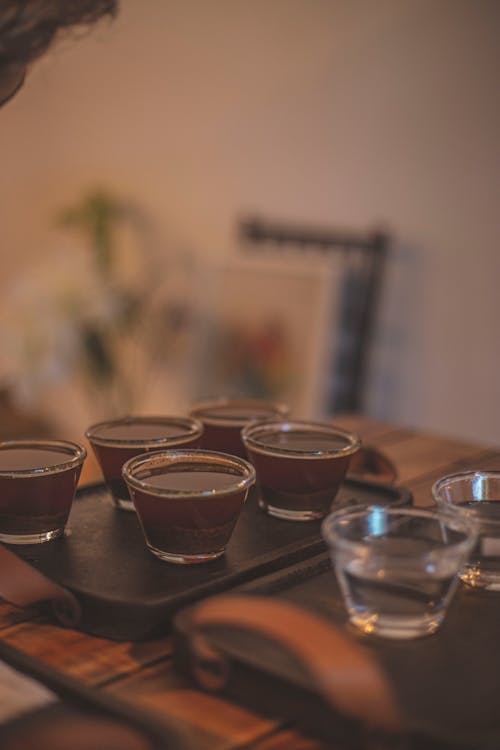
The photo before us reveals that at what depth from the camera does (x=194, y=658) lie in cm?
64

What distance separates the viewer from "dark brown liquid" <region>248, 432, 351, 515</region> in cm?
88

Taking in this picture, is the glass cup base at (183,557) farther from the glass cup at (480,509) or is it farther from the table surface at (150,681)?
the glass cup at (480,509)

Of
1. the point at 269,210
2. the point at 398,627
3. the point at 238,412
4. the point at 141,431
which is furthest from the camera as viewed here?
the point at 269,210

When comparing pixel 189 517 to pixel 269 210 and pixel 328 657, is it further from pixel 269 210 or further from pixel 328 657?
pixel 269 210

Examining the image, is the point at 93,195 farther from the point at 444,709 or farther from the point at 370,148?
the point at 444,709

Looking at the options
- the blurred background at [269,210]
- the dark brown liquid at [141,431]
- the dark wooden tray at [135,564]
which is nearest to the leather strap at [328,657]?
the dark wooden tray at [135,564]

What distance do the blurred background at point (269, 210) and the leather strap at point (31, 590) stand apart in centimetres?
181

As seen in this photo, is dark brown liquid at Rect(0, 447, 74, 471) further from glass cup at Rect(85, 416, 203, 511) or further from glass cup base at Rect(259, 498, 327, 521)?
glass cup base at Rect(259, 498, 327, 521)

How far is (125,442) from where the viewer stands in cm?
90

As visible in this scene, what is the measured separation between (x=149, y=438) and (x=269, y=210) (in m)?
1.94

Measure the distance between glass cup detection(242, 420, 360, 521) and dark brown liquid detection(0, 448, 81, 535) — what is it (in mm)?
180

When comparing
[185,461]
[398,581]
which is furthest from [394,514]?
[185,461]

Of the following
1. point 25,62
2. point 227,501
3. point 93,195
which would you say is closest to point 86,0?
point 25,62

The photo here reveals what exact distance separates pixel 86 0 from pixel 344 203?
6.09 feet
